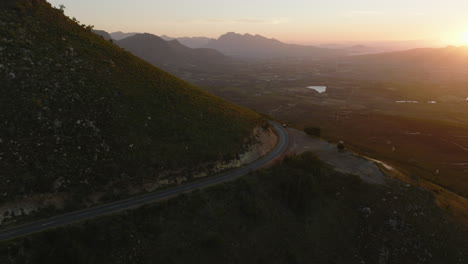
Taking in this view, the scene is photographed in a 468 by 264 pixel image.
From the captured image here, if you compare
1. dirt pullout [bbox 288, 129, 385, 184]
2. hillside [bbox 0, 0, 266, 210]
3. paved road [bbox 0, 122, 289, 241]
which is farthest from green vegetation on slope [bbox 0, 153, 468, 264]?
hillside [bbox 0, 0, 266, 210]

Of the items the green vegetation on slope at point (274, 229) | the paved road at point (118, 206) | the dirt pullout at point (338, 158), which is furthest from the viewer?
the dirt pullout at point (338, 158)

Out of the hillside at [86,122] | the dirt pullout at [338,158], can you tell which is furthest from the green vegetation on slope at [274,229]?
the hillside at [86,122]

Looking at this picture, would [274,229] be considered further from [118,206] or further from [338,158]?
[338,158]

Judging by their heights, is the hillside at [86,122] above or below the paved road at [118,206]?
above

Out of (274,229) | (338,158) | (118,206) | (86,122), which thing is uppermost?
(86,122)

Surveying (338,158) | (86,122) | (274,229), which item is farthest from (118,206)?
(338,158)

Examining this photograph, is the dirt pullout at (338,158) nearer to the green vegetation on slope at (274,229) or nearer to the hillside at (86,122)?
the green vegetation on slope at (274,229)

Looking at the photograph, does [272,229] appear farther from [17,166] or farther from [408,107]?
[408,107]
